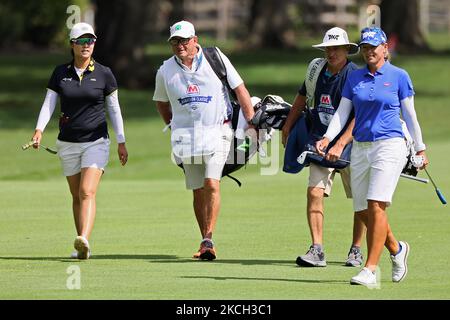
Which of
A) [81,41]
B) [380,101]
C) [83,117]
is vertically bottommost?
[83,117]

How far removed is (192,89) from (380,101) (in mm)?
2466

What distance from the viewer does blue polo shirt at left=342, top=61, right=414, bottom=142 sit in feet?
34.7

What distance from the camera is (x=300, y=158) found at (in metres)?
11.8

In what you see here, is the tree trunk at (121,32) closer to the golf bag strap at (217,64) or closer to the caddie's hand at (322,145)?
the golf bag strap at (217,64)

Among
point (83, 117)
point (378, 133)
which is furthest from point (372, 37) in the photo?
point (83, 117)

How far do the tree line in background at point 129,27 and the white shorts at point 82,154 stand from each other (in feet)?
85.2

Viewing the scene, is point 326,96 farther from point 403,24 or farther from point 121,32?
point 403,24

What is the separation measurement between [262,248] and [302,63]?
36941 mm

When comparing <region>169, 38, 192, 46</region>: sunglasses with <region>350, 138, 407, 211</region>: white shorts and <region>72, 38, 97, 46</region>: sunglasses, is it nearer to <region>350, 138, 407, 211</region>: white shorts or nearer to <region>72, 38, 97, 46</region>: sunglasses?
<region>72, 38, 97, 46</region>: sunglasses

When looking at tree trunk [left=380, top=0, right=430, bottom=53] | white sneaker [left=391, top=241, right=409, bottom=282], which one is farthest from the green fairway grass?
tree trunk [left=380, top=0, right=430, bottom=53]

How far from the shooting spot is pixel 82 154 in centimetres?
1249

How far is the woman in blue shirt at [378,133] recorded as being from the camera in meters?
10.5

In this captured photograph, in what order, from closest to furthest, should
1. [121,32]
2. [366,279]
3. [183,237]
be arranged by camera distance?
1. [366,279]
2. [183,237]
3. [121,32]
